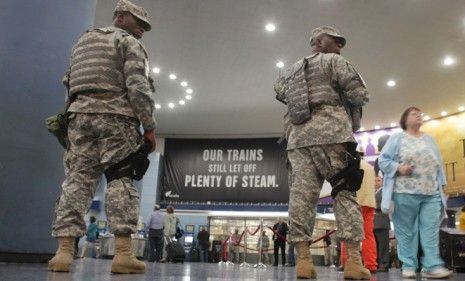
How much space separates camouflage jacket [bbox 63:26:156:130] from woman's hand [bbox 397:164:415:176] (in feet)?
7.12

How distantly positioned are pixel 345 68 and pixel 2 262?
318 cm

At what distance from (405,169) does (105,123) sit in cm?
249

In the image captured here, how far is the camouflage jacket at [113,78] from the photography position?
9.16 ft

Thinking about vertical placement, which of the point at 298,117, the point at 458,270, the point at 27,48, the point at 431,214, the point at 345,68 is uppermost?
the point at 27,48

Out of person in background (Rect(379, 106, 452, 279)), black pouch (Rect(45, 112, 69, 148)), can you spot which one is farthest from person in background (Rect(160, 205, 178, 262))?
black pouch (Rect(45, 112, 69, 148))

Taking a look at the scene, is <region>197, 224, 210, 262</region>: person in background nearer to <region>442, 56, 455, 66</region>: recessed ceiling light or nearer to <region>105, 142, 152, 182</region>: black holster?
<region>442, 56, 455, 66</region>: recessed ceiling light

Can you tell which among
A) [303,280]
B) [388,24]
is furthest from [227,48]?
[303,280]

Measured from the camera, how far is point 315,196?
3.00m

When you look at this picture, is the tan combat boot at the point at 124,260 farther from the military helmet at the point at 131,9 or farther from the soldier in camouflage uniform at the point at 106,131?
the military helmet at the point at 131,9

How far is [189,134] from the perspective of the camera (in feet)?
72.5

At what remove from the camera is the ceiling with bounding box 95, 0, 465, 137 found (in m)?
10.3

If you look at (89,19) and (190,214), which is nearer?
(89,19)

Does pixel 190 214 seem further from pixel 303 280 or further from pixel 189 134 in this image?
pixel 303 280

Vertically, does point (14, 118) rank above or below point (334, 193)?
above
